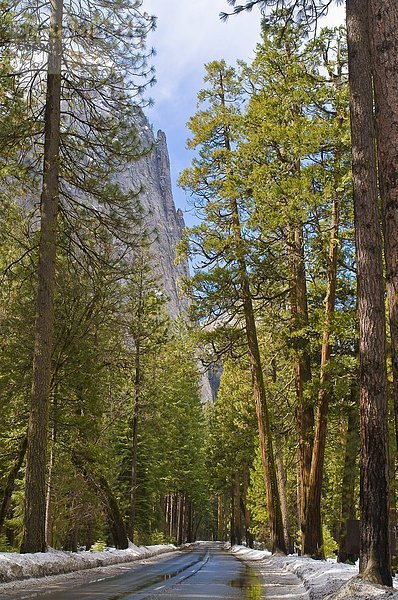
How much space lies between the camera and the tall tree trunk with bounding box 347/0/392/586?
686 cm

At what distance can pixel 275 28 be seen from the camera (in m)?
9.97

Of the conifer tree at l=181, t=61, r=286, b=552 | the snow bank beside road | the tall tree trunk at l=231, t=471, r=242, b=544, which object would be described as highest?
the conifer tree at l=181, t=61, r=286, b=552

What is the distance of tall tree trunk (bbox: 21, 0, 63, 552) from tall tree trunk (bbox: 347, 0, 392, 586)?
284 inches

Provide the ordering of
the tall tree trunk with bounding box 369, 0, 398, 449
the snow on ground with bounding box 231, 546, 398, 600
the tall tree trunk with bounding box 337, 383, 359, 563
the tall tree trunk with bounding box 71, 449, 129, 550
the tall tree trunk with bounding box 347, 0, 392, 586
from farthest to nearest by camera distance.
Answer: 1. the tall tree trunk with bounding box 71, 449, 129, 550
2. the tall tree trunk with bounding box 337, 383, 359, 563
3. the tall tree trunk with bounding box 347, 0, 392, 586
4. the snow on ground with bounding box 231, 546, 398, 600
5. the tall tree trunk with bounding box 369, 0, 398, 449

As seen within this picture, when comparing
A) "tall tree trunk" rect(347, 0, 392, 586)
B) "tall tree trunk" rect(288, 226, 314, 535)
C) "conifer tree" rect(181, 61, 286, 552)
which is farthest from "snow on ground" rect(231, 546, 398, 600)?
"conifer tree" rect(181, 61, 286, 552)

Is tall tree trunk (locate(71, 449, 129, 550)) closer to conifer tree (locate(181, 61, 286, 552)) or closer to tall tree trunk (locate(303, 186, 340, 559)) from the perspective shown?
conifer tree (locate(181, 61, 286, 552))

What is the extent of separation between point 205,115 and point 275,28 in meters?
13.1

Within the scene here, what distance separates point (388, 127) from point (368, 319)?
2.60 metres

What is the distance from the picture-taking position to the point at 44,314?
13273 mm

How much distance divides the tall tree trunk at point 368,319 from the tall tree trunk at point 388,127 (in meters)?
1.35

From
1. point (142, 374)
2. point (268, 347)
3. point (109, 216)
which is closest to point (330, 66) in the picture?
point (109, 216)

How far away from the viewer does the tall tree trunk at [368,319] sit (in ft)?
22.5

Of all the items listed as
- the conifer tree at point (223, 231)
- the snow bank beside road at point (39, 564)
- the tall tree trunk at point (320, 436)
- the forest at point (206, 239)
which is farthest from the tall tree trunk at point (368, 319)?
the conifer tree at point (223, 231)

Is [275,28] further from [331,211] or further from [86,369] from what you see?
[86,369]
